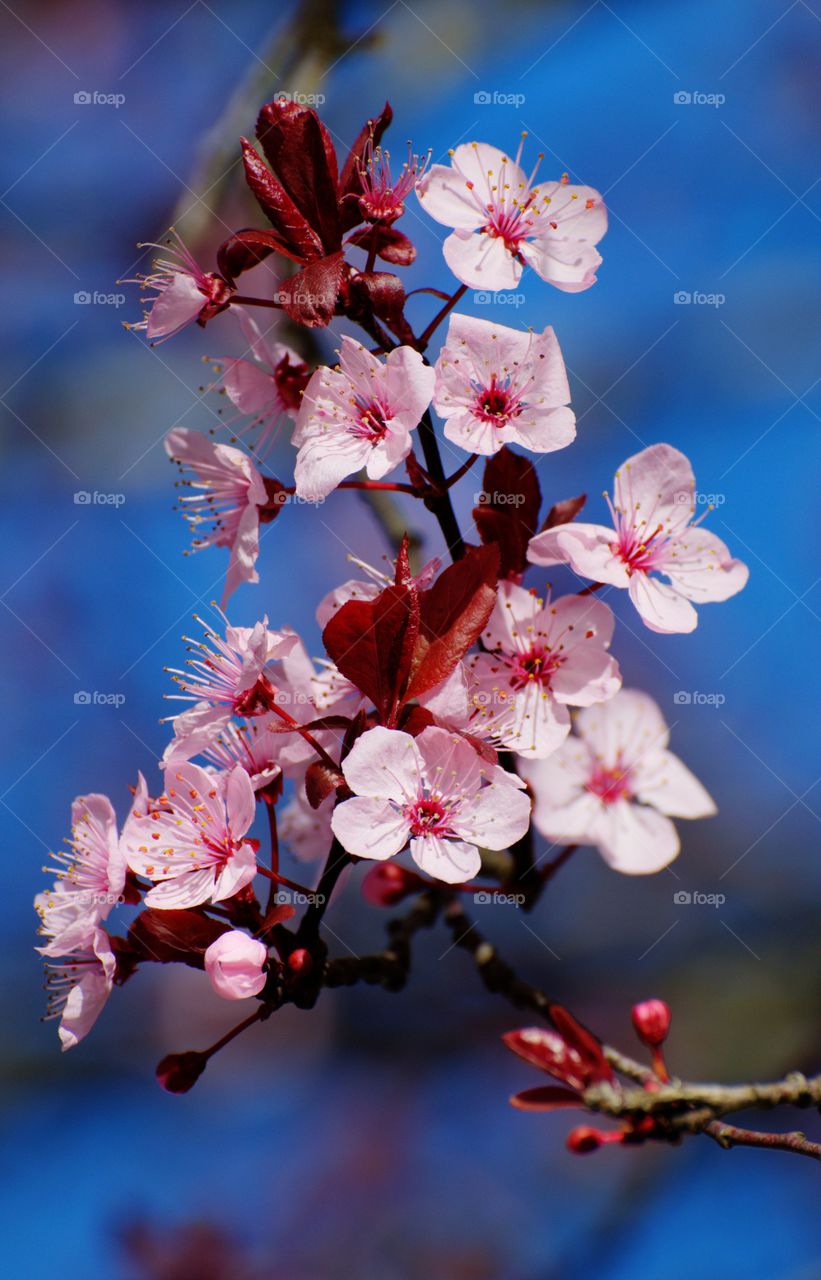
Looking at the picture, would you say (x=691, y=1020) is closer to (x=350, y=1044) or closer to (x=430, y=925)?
(x=350, y=1044)

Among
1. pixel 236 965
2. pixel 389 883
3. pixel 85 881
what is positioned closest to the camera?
pixel 236 965

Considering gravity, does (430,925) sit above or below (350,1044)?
above

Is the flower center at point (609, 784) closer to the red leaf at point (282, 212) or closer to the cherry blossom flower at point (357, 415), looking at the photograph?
the cherry blossom flower at point (357, 415)

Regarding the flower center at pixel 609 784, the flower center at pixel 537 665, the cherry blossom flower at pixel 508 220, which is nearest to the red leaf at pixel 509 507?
the flower center at pixel 537 665

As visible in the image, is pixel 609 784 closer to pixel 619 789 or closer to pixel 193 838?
pixel 619 789

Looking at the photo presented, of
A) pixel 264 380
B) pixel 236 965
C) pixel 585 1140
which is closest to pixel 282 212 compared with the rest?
pixel 264 380

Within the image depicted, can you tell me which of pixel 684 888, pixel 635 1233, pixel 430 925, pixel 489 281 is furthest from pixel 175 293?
pixel 635 1233
